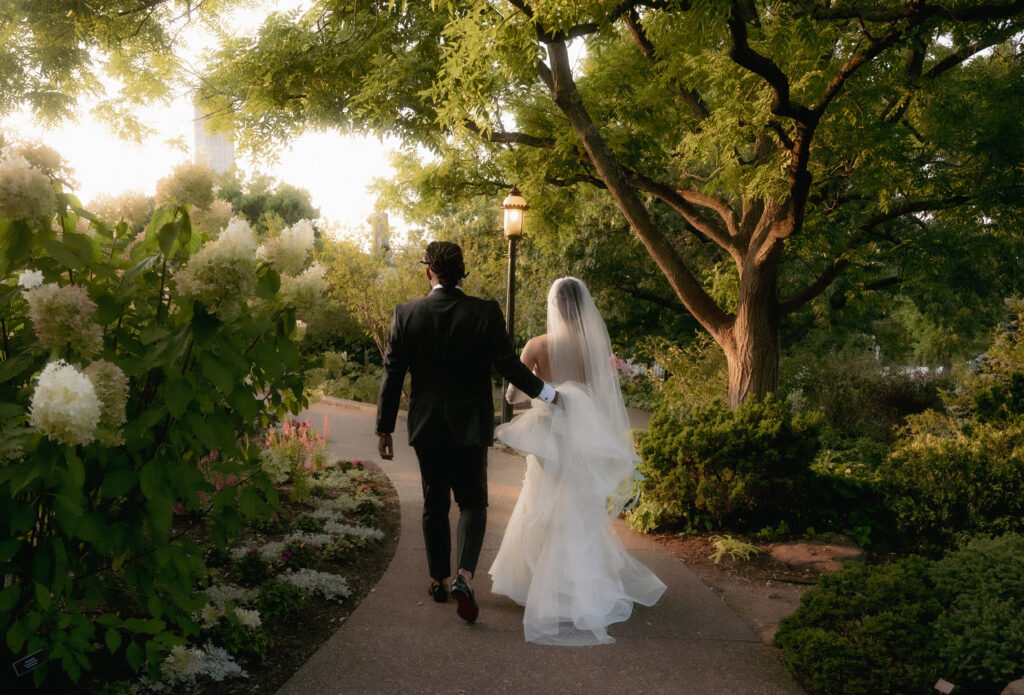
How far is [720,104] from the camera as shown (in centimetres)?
958

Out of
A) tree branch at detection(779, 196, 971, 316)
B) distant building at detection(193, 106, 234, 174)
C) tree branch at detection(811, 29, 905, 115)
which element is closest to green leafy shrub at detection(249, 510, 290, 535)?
distant building at detection(193, 106, 234, 174)

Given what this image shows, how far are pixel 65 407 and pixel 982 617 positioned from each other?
4.20 meters

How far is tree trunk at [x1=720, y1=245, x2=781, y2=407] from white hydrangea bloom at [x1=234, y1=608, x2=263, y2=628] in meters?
7.52

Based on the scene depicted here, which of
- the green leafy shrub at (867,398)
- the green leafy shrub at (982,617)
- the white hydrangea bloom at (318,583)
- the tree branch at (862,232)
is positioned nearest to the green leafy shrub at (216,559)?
the white hydrangea bloom at (318,583)

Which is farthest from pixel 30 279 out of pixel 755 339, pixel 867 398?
pixel 867 398

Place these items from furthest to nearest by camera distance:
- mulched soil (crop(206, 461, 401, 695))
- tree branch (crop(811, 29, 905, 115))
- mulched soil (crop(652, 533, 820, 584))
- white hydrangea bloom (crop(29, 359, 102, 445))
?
1. tree branch (crop(811, 29, 905, 115))
2. mulched soil (crop(652, 533, 820, 584))
3. mulched soil (crop(206, 461, 401, 695))
4. white hydrangea bloom (crop(29, 359, 102, 445))

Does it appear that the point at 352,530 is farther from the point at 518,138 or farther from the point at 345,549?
the point at 518,138

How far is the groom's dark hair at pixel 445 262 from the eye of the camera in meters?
4.58

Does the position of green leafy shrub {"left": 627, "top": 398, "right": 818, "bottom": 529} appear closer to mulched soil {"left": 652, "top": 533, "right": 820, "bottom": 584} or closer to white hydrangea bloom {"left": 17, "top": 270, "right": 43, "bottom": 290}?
mulched soil {"left": 652, "top": 533, "right": 820, "bottom": 584}

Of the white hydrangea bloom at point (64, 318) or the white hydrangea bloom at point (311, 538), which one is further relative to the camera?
A: the white hydrangea bloom at point (311, 538)

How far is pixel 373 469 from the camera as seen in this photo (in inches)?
364

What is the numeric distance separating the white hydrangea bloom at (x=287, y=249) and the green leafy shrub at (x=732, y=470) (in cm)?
454

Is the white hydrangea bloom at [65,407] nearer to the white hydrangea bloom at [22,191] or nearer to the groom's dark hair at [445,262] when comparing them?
the white hydrangea bloom at [22,191]

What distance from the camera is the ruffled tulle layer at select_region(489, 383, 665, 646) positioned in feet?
14.9
